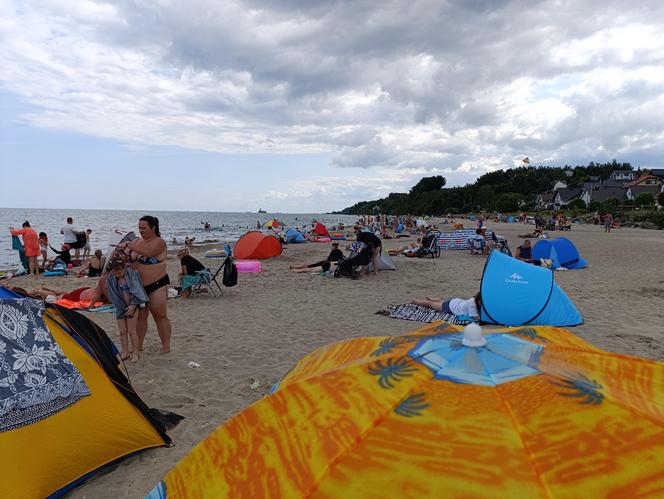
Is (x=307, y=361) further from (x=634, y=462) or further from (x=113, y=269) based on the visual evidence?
(x=113, y=269)

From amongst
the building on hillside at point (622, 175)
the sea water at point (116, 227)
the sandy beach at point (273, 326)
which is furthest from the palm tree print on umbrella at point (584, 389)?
the building on hillside at point (622, 175)

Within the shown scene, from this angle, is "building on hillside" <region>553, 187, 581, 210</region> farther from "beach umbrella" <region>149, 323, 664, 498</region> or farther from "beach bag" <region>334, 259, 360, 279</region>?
"beach umbrella" <region>149, 323, 664, 498</region>

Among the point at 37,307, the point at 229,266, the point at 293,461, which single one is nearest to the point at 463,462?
the point at 293,461

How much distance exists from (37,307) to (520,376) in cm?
347

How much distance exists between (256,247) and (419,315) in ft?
38.8

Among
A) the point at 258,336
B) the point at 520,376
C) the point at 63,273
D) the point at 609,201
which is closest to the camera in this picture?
the point at 520,376

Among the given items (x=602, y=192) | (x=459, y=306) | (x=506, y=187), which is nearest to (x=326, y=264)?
(x=459, y=306)

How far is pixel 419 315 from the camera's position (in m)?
8.12

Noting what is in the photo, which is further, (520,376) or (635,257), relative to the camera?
(635,257)

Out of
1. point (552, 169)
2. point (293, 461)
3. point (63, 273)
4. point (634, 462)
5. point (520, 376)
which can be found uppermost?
point (552, 169)

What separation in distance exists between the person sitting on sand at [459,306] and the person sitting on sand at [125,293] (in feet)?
16.4

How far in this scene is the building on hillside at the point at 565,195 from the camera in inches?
2995

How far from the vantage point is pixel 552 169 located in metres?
100

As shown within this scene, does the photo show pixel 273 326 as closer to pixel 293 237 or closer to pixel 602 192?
pixel 293 237
